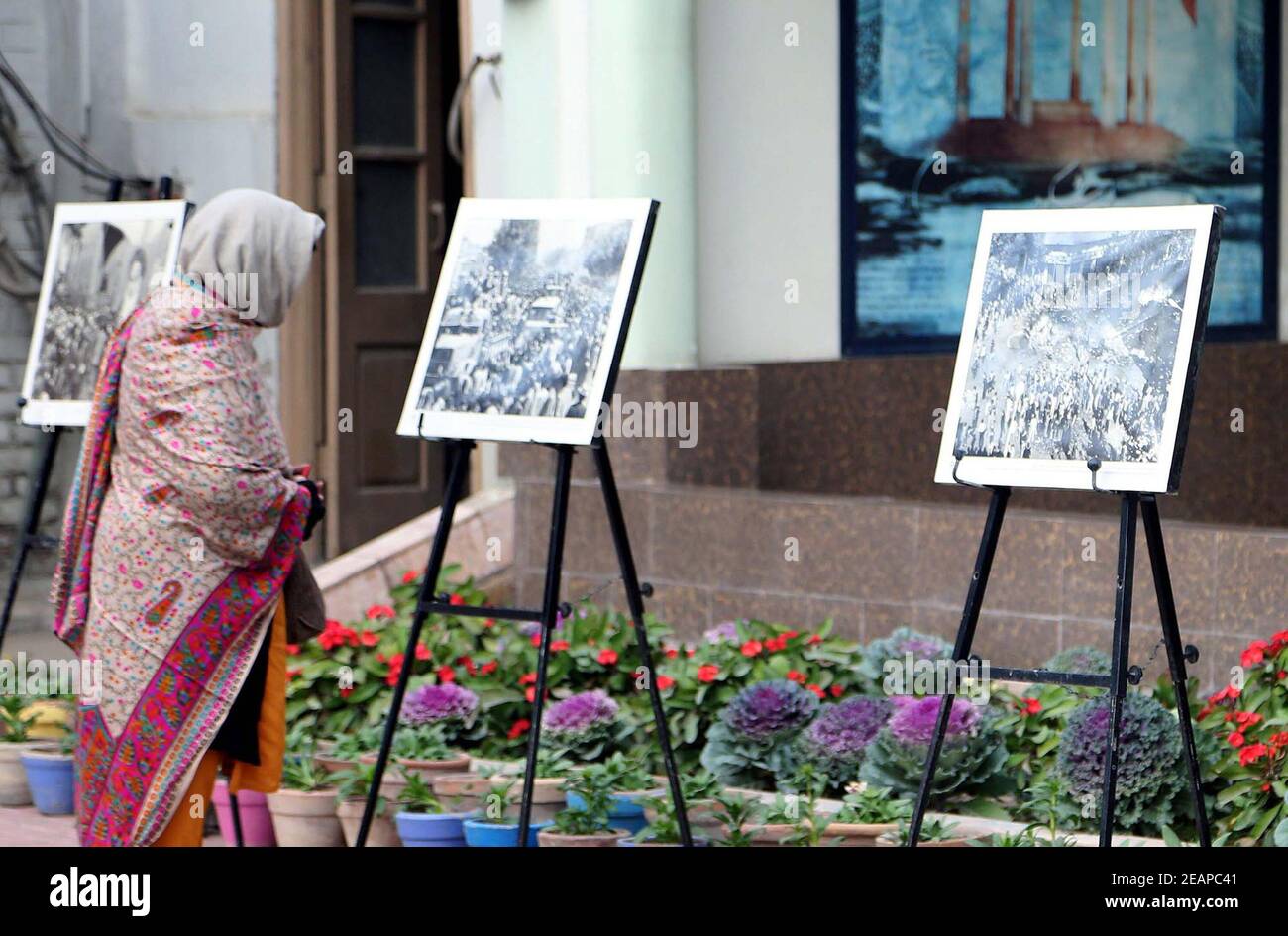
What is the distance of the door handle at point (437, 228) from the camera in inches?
392

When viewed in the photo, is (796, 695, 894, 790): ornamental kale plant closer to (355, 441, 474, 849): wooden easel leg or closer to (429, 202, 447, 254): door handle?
(355, 441, 474, 849): wooden easel leg

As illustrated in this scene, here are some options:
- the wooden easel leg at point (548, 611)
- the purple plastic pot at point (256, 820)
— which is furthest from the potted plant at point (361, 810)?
the wooden easel leg at point (548, 611)

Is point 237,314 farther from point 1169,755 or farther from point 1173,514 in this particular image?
point 1173,514

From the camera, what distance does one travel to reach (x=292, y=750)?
20.4 feet

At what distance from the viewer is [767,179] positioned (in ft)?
27.7

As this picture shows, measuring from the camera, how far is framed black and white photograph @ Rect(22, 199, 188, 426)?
22.1 ft

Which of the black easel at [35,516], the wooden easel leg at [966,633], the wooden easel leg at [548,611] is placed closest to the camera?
the wooden easel leg at [966,633]

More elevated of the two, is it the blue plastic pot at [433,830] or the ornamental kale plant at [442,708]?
the ornamental kale plant at [442,708]

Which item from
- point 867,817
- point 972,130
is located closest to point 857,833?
point 867,817

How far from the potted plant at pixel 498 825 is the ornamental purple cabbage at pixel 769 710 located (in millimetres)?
669

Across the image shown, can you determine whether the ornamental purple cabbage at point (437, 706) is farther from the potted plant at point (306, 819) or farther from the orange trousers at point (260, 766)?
the orange trousers at point (260, 766)

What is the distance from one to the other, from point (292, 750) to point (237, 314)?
2.04 metres

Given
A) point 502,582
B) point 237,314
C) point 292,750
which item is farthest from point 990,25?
point 237,314

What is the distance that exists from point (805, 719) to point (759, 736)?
0.15m
